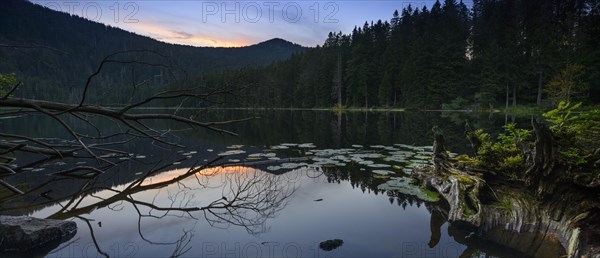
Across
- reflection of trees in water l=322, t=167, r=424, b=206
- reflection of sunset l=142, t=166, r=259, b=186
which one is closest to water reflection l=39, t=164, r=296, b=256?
reflection of sunset l=142, t=166, r=259, b=186

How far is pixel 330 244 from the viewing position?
5.50 m

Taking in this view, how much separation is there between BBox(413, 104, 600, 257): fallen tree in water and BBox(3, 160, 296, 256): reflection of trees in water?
409 centimetres

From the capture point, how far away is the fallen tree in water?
484cm

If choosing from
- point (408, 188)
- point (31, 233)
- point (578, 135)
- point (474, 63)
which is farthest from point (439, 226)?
point (474, 63)

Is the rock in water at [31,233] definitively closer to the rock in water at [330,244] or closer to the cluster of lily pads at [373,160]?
the rock in water at [330,244]

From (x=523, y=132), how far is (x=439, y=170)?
2.51 meters

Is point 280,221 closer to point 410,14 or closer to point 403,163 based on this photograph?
point 403,163

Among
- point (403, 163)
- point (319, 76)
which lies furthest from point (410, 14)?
point (403, 163)

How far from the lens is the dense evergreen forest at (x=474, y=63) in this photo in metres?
43.0

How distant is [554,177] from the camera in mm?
5320

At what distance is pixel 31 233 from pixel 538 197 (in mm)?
8667

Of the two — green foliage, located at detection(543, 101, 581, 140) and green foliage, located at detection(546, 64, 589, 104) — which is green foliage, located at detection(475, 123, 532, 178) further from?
green foliage, located at detection(546, 64, 589, 104)

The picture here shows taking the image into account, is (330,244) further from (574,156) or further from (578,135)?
(578,135)

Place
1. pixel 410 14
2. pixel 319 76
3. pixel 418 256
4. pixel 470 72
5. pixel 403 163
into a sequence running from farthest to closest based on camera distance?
pixel 410 14
pixel 319 76
pixel 470 72
pixel 403 163
pixel 418 256
